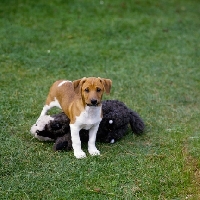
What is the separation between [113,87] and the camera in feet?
26.2

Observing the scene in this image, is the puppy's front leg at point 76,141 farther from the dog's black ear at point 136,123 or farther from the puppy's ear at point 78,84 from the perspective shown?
the dog's black ear at point 136,123

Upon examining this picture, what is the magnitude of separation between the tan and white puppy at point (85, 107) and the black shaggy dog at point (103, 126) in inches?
6.4

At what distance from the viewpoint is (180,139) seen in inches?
237

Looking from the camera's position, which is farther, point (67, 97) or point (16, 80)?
point (16, 80)

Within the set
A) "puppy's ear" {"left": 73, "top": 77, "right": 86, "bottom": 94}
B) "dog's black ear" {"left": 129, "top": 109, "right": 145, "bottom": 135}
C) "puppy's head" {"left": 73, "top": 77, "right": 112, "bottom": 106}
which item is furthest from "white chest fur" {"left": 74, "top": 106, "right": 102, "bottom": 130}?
"dog's black ear" {"left": 129, "top": 109, "right": 145, "bottom": 135}

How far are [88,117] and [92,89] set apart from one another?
370mm

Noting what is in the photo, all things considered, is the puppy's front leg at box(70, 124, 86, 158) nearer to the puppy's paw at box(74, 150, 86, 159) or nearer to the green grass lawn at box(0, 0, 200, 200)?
the puppy's paw at box(74, 150, 86, 159)

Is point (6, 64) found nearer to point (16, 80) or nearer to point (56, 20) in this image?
point (16, 80)

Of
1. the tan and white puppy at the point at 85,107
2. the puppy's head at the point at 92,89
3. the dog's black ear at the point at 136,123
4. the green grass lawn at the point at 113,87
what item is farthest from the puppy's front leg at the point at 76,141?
the dog's black ear at the point at 136,123

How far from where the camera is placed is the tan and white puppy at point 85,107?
5148mm

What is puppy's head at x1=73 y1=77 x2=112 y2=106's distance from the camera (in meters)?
5.08

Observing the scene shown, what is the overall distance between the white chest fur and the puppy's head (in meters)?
0.13

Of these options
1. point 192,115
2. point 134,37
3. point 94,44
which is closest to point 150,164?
point 192,115

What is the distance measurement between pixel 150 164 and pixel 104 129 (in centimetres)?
83
